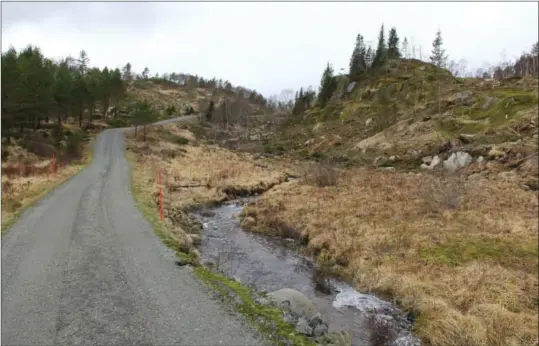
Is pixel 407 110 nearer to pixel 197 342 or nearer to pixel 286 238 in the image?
pixel 286 238

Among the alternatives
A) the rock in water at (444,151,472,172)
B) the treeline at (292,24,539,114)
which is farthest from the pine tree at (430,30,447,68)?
the rock in water at (444,151,472,172)

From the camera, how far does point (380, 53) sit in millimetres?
96625

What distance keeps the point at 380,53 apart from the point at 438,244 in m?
89.3

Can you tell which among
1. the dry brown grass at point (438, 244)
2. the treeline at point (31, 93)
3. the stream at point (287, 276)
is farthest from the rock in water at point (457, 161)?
the treeline at point (31, 93)

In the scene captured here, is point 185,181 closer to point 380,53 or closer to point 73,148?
point 73,148

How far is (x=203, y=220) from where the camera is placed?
22.9 metres

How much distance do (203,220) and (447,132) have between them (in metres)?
34.9

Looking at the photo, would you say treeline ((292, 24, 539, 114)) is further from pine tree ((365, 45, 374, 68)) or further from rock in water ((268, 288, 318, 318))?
rock in water ((268, 288, 318, 318))

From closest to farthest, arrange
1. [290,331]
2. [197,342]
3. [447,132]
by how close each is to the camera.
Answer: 1. [197,342]
2. [290,331]
3. [447,132]

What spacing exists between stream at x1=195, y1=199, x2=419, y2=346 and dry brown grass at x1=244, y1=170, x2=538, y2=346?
66 cm

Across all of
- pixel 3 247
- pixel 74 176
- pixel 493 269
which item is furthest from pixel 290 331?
pixel 74 176

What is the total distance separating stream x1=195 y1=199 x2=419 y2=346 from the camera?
10867mm

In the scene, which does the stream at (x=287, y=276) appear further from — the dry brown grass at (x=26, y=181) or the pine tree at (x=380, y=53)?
the pine tree at (x=380, y=53)

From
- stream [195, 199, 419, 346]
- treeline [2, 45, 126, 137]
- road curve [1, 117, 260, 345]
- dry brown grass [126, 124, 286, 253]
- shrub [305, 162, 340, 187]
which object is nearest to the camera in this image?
road curve [1, 117, 260, 345]
